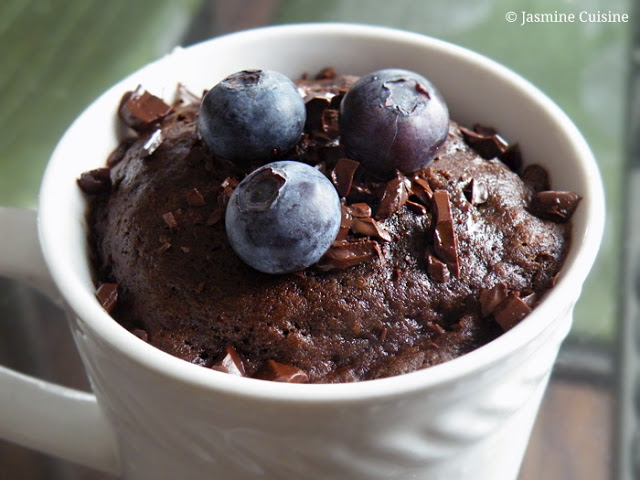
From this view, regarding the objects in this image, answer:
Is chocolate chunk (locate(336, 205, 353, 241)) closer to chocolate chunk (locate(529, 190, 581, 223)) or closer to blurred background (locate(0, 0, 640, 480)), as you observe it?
chocolate chunk (locate(529, 190, 581, 223))

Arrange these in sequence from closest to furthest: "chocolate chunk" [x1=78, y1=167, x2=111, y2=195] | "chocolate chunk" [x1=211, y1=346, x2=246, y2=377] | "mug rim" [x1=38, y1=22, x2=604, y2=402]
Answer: "mug rim" [x1=38, y1=22, x2=604, y2=402], "chocolate chunk" [x1=211, y1=346, x2=246, y2=377], "chocolate chunk" [x1=78, y1=167, x2=111, y2=195]

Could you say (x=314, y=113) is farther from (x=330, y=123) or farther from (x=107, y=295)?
(x=107, y=295)

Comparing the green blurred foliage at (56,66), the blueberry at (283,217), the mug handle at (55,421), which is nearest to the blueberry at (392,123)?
the blueberry at (283,217)

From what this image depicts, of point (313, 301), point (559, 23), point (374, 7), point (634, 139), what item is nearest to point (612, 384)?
point (634, 139)

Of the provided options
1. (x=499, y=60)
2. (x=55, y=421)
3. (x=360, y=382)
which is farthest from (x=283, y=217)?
(x=499, y=60)

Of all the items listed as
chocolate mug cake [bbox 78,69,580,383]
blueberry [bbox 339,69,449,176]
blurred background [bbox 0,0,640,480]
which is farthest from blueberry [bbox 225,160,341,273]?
blurred background [bbox 0,0,640,480]

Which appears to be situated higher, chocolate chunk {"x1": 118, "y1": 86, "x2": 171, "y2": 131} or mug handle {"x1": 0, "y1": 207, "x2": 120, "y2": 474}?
chocolate chunk {"x1": 118, "y1": 86, "x2": 171, "y2": 131}

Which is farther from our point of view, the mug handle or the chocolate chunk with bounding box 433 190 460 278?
the mug handle
